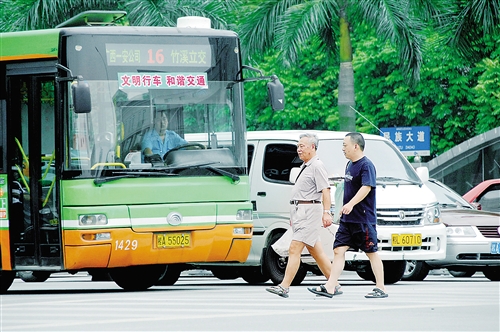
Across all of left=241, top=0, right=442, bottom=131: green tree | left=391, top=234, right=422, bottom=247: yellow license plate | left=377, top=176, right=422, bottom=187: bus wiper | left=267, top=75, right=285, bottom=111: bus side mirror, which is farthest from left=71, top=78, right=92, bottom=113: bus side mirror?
left=241, top=0, right=442, bottom=131: green tree

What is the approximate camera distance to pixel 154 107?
14.9 metres

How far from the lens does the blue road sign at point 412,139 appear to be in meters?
29.6

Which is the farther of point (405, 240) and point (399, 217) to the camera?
point (399, 217)

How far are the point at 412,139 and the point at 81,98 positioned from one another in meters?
17.0

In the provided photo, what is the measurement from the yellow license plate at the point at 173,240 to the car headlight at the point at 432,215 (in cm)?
372

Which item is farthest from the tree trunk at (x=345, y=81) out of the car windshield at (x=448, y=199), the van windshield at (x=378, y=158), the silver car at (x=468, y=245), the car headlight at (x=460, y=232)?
the van windshield at (x=378, y=158)

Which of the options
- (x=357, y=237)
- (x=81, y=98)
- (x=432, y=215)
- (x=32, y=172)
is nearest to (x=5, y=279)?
(x=32, y=172)

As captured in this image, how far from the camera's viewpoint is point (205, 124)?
49.5 feet

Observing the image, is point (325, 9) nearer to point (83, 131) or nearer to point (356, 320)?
point (83, 131)

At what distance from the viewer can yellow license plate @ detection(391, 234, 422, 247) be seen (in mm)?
16484

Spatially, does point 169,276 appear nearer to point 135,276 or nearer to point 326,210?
point 135,276

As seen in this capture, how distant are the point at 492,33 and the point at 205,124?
505 inches

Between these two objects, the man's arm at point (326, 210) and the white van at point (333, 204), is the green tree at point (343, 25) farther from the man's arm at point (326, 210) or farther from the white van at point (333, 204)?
the man's arm at point (326, 210)

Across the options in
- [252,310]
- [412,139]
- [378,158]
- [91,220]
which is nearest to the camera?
[252,310]
